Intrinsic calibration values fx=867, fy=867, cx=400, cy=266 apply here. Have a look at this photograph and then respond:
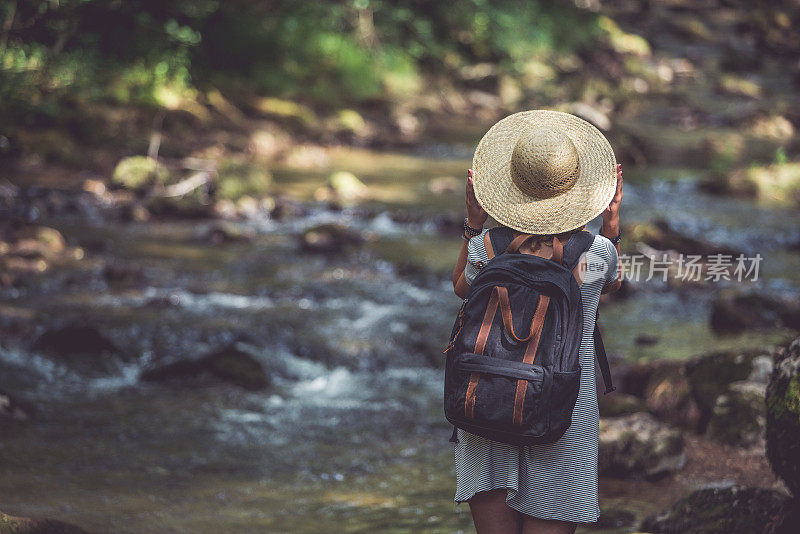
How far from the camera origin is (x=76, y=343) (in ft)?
24.3

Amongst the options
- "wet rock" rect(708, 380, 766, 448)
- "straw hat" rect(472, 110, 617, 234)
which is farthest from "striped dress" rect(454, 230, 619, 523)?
"wet rock" rect(708, 380, 766, 448)

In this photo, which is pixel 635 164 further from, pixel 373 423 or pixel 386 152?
pixel 373 423

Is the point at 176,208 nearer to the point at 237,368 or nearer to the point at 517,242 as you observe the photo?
the point at 237,368

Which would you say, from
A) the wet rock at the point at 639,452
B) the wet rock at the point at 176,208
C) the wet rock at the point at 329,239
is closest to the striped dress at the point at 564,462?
the wet rock at the point at 639,452

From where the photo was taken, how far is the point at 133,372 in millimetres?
7211

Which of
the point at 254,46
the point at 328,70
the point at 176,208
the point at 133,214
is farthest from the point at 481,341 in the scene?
the point at 328,70

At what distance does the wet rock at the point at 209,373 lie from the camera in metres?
6.93

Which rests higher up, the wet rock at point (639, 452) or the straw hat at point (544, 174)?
the straw hat at point (544, 174)

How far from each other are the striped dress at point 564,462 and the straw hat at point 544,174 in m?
0.14

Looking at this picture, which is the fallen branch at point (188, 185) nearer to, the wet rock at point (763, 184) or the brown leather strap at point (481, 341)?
the wet rock at point (763, 184)

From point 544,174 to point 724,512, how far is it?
2.01 meters

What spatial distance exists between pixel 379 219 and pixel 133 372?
230 inches

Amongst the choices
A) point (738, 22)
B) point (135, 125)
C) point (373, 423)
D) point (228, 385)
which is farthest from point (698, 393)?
point (738, 22)

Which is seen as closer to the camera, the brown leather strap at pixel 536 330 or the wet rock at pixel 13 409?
the brown leather strap at pixel 536 330
